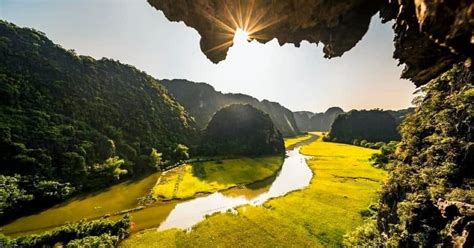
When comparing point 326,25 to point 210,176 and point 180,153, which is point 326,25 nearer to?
point 210,176

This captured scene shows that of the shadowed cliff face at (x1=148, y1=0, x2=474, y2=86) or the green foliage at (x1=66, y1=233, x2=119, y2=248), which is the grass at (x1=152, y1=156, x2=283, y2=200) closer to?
the green foliage at (x1=66, y1=233, x2=119, y2=248)

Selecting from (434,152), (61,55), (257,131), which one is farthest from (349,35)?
(61,55)

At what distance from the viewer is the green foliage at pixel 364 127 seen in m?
130

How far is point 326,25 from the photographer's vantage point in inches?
439

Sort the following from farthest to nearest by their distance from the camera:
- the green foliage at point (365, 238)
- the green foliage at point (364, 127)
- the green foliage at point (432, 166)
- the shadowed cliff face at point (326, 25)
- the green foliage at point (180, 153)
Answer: the green foliage at point (364, 127)
the green foliage at point (180, 153)
the green foliage at point (365, 238)
the green foliage at point (432, 166)
the shadowed cliff face at point (326, 25)

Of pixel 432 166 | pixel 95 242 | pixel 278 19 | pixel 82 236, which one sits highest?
pixel 278 19

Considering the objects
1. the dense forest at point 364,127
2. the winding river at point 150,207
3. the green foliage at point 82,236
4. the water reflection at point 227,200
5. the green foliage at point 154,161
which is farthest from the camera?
the dense forest at point 364,127

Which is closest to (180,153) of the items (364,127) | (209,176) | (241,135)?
(209,176)

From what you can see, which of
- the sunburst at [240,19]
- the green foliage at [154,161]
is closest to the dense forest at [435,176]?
the sunburst at [240,19]

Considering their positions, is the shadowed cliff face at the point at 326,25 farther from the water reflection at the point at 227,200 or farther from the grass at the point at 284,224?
the water reflection at the point at 227,200

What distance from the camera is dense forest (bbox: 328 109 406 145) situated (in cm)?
13000

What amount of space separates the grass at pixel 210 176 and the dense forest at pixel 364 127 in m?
76.7

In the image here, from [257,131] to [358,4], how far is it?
8393 centimetres

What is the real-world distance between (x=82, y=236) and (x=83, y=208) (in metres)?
12.7
